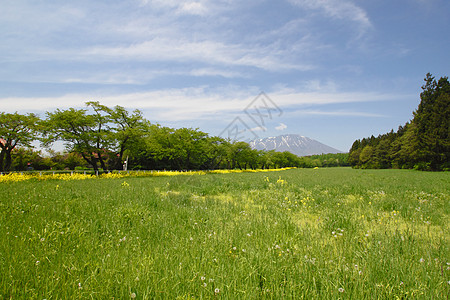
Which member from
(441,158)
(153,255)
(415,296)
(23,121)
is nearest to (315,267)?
(415,296)

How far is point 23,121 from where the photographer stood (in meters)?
28.1

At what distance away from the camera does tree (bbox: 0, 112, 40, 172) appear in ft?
88.3

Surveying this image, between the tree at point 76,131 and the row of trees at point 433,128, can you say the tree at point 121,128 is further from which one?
the row of trees at point 433,128

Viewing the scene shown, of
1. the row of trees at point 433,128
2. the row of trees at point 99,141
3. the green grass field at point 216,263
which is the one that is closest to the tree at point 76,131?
the row of trees at point 99,141

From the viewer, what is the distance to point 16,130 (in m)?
27.9

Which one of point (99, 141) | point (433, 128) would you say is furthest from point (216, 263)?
point (433, 128)

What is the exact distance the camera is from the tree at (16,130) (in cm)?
2692

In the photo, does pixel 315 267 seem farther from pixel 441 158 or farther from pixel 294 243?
pixel 441 158

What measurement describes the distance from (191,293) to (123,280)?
28.9 inches

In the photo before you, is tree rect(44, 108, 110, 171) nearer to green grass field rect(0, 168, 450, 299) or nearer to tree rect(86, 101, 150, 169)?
tree rect(86, 101, 150, 169)

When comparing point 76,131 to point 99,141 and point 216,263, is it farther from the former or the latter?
point 216,263

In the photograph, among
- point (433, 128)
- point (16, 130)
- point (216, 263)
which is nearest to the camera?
point (216, 263)

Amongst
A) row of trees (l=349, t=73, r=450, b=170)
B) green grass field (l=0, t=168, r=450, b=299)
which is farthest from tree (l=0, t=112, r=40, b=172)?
row of trees (l=349, t=73, r=450, b=170)

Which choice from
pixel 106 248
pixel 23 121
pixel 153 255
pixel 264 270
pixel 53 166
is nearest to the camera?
pixel 264 270
